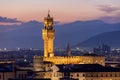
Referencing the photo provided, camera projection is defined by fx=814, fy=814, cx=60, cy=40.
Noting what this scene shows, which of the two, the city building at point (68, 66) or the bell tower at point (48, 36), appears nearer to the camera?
the city building at point (68, 66)

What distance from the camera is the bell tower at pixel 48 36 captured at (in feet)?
448

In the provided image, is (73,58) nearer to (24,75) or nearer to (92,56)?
(92,56)

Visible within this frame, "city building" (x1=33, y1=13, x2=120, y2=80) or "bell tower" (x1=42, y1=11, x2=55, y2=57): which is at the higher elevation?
"bell tower" (x1=42, y1=11, x2=55, y2=57)

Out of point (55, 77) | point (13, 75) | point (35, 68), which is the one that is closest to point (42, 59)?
point (35, 68)

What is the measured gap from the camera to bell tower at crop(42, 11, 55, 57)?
136m

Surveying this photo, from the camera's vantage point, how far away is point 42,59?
428ft

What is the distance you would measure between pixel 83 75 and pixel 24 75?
26.3 feet

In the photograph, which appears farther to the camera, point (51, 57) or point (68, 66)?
point (51, 57)

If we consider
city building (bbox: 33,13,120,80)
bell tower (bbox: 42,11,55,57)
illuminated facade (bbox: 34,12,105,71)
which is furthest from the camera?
bell tower (bbox: 42,11,55,57)

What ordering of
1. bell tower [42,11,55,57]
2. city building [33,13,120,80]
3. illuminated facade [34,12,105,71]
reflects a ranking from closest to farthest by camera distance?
city building [33,13,120,80]
illuminated facade [34,12,105,71]
bell tower [42,11,55,57]

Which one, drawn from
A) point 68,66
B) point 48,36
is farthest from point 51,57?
point 68,66

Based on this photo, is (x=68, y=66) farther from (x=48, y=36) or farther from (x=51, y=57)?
(x=48, y=36)

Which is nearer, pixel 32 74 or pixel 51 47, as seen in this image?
pixel 32 74

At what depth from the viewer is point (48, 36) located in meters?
139
